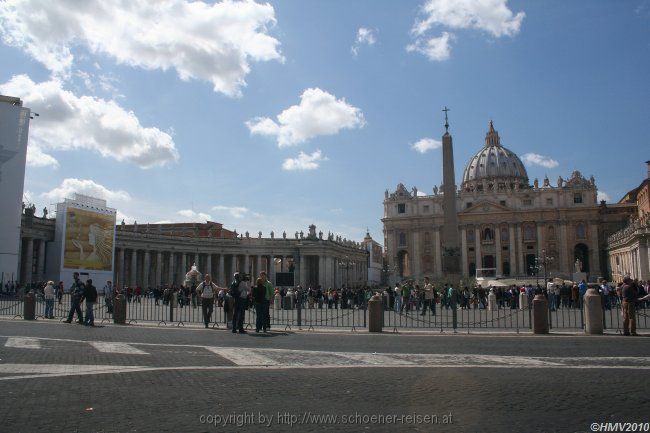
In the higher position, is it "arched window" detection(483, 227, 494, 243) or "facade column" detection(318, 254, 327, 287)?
"arched window" detection(483, 227, 494, 243)

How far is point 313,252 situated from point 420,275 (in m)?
33.5

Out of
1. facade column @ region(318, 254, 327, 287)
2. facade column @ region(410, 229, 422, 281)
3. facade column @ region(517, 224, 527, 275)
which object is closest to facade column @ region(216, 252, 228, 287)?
facade column @ region(318, 254, 327, 287)

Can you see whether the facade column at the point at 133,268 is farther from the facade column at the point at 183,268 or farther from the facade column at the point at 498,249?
the facade column at the point at 498,249

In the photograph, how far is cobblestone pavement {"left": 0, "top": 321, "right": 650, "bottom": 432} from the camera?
227 inches

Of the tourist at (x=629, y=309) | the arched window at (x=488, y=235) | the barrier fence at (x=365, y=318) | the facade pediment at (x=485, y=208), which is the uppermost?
the facade pediment at (x=485, y=208)

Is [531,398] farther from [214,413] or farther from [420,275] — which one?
[420,275]

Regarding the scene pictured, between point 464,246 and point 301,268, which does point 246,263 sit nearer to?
point 301,268

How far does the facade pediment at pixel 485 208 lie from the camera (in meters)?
102

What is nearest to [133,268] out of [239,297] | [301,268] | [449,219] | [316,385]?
[301,268]

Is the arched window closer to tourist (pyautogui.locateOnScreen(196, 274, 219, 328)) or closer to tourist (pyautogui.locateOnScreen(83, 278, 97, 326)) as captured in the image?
tourist (pyautogui.locateOnScreen(196, 274, 219, 328))

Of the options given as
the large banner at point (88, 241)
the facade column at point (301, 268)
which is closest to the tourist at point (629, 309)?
the large banner at point (88, 241)

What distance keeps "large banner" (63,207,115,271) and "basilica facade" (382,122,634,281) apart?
57105mm

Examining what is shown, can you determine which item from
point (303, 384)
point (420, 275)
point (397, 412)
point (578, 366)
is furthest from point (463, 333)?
point (420, 275)

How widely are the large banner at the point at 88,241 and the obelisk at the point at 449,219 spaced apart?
33510mm
